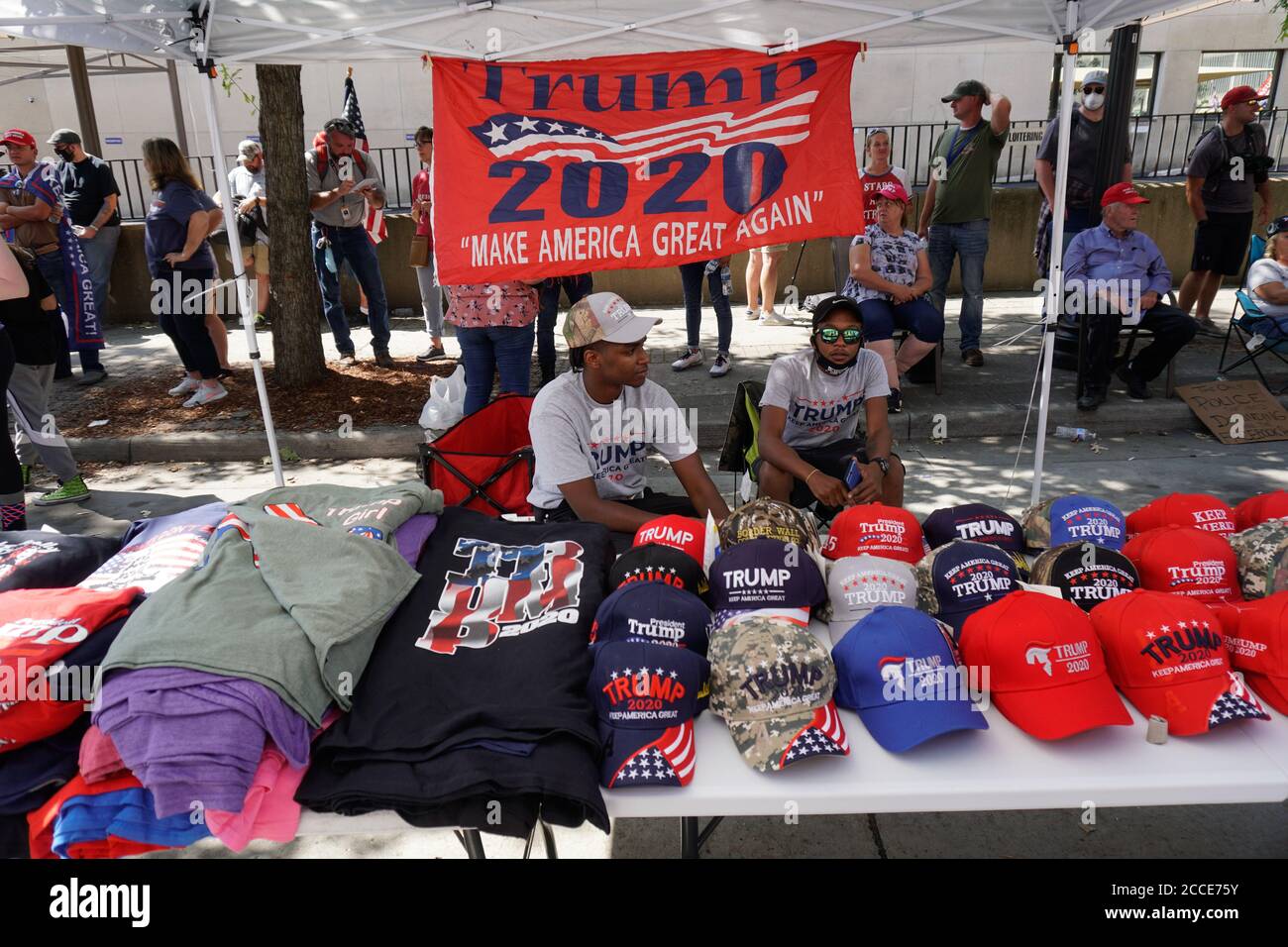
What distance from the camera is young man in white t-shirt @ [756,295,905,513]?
3828mm

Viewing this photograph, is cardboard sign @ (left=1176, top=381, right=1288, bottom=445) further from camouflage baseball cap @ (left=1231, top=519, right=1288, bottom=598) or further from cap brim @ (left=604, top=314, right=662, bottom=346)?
cap brim @ (left=604, top=314, right=662, bottom=346)

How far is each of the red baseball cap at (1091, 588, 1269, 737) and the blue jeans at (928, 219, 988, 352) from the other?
5799 mm

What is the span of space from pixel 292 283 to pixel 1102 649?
686 centimetres

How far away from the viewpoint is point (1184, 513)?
102 inches

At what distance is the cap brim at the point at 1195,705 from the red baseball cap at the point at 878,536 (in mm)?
720

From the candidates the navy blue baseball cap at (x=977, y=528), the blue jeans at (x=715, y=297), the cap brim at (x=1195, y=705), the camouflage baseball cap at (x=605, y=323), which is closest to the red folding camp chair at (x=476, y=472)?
the camouflage baseball cap at (x=605, y=323)

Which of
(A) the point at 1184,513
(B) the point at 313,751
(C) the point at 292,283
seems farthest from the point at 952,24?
(C) the point at 292,283

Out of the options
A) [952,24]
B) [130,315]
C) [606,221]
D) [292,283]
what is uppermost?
[952,24]

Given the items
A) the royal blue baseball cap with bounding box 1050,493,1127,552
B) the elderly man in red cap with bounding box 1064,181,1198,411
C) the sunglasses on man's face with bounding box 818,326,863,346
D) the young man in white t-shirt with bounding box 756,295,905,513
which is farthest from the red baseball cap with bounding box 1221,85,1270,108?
the royal blue baseball cap with bounding box 1050,493,1127,552

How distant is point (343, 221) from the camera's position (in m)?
7.98

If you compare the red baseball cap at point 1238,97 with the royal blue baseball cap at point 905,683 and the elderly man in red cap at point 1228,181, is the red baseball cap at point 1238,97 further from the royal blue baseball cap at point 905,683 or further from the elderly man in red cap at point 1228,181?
the royal blue baseball cap at point 905,683

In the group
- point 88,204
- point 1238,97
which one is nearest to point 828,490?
point 1238,97

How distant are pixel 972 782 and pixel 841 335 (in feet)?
7.55
